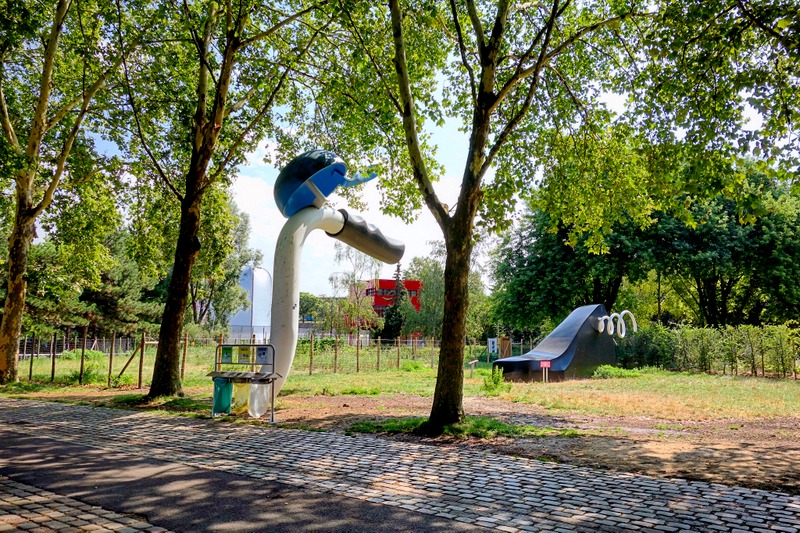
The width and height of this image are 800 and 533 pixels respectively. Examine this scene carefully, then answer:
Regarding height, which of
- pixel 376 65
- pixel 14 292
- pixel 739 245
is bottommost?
pixel 14 292

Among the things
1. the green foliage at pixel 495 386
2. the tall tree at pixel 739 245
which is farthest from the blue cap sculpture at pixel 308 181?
the tall tree at pixel 739 245

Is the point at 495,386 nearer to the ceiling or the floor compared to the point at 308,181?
nearer to the floor

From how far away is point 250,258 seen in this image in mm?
52406

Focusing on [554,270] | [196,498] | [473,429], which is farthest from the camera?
[554,270]

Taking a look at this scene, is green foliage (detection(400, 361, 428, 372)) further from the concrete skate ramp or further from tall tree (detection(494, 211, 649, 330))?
tall tree (detection(494, 211, 649, 330))

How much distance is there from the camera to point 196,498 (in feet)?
17.1

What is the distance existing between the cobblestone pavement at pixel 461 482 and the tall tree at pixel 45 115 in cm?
978

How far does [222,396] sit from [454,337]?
15.4 ft

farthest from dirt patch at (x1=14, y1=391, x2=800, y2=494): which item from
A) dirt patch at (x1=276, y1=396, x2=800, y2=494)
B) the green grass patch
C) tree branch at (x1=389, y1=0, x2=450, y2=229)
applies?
tree branch at (x1=389, y1=0, x2=450, y2=229)

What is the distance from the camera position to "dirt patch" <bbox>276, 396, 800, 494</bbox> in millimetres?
6438

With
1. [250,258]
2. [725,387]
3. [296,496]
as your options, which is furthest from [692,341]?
[250,258]

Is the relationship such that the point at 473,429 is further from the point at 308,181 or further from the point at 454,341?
the point at 308,181

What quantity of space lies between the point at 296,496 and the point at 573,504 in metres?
2.47

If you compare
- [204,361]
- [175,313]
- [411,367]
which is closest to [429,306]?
[411,367]
